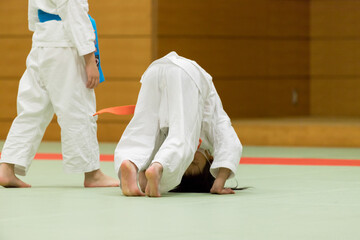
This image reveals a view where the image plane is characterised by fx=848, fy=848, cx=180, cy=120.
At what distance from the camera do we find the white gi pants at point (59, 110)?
412 centimetres

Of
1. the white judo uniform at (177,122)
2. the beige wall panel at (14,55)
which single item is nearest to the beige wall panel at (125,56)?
the beige wall panel at (14,55)

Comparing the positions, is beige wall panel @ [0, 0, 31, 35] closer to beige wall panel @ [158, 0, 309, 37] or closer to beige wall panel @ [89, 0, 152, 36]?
beige wall panel @ [89, 0, 152, 36]

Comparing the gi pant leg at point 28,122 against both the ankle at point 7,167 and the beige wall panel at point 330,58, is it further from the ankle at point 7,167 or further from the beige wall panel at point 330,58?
the beige wall panel at point 330,58

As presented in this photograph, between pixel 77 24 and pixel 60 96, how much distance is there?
0.36 meters

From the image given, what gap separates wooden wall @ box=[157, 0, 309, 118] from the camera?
8203 millimetres

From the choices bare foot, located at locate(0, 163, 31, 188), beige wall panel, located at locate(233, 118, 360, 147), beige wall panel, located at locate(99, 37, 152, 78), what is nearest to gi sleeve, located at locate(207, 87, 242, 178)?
bare foot, located at locate(0, 163, 31, 188)

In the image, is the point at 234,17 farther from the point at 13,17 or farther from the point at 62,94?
the point at 62,94

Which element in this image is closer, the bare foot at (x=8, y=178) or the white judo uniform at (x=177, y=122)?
the white judo uniform at (x=177, y=122)

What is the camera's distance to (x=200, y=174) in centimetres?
388

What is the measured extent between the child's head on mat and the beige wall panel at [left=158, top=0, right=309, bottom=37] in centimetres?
423

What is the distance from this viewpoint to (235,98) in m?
8.86

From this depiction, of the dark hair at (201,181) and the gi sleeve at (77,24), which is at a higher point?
the gi sleeve at (77,24)

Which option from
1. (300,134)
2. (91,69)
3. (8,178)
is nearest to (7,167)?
(8,178)

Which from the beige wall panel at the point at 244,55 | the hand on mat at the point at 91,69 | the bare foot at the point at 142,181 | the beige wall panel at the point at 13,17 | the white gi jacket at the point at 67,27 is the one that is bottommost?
the beige wall panel at the point at 244,55
